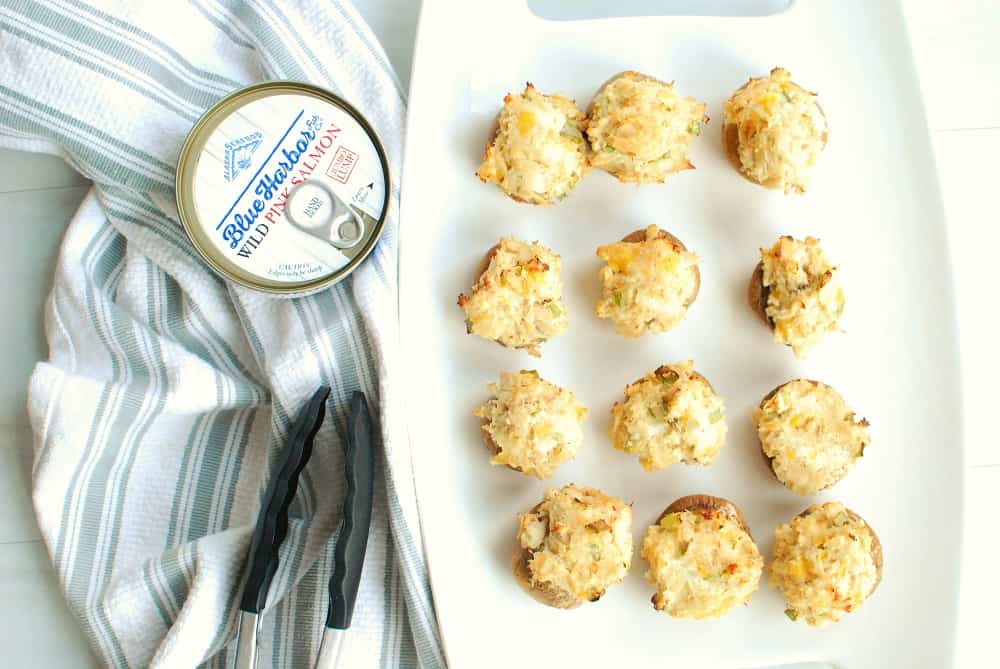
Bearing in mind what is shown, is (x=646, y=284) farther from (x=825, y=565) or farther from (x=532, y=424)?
(x=825, y=565)

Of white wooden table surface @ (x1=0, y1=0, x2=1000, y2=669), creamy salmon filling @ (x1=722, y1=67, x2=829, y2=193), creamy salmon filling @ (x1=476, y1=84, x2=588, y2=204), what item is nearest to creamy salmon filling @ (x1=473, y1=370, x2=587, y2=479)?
creamy salmon filling @ (x1=476, y1=84, x2=588, y2=204)

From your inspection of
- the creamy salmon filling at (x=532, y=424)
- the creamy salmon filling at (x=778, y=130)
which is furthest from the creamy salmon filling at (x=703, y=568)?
the creamy salmon filling at (x=778, y=130)

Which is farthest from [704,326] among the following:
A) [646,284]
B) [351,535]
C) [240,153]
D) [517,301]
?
[240,153]

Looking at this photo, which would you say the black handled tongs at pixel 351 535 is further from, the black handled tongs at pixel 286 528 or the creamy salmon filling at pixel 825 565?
the creamy salmon filling at pixel 825 565

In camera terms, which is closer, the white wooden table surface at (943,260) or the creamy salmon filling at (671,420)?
the creamy salmon filling at (671,420)

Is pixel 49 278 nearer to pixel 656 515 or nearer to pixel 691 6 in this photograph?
pixel 656 515

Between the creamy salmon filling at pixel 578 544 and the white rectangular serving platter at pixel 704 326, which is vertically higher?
the white rectangular serving platter at pixel 704 326
